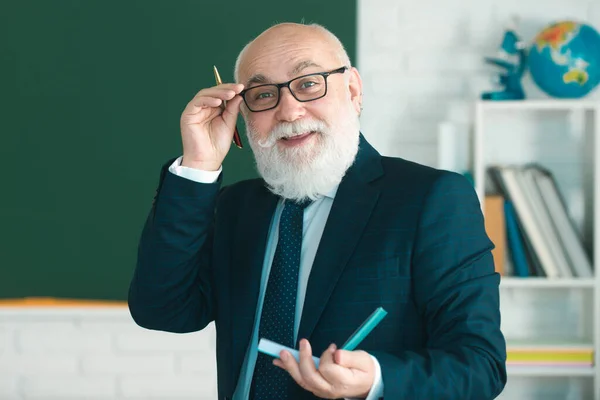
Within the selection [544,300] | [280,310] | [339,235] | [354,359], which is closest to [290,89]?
[339,235]

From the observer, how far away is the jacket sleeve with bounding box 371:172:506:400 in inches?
47.1

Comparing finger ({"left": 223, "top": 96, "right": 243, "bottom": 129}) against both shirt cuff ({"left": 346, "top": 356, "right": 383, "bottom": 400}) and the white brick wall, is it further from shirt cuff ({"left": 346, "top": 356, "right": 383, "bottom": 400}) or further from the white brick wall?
the white brick wall

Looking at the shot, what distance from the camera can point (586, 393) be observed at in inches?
115

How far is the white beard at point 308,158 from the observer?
149 centimetres

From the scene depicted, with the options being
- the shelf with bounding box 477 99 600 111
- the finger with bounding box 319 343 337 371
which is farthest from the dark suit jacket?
the shelf with bounding box 477 99 600 111

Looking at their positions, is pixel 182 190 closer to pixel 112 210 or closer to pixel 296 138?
pixel 296 138

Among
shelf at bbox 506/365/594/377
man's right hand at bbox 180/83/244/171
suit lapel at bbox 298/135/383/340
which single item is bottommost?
shelf at bbox 506/365/594/377

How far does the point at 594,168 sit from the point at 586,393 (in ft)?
2.72

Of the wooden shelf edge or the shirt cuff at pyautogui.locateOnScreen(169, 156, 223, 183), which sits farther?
the wooden shelf edge

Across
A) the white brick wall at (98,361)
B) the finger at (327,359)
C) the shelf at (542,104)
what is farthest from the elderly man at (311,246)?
the white brick wall at (98,361)

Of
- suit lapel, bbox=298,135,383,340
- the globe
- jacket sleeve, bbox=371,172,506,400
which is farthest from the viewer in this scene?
the globe

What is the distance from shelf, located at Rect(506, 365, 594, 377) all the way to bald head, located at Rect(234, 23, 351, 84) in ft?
5.12

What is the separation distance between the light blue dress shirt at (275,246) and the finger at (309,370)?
0.31 metres

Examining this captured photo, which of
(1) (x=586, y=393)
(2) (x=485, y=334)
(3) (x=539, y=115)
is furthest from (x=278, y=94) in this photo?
(1) (x=586, y=393)
